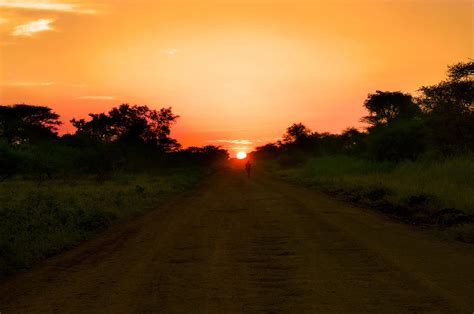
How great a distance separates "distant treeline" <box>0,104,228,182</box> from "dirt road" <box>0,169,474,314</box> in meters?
23.3

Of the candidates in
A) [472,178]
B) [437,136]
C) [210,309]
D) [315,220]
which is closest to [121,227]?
[315,220]

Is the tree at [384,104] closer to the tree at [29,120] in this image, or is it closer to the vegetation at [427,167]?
the vegetation at [427,167]

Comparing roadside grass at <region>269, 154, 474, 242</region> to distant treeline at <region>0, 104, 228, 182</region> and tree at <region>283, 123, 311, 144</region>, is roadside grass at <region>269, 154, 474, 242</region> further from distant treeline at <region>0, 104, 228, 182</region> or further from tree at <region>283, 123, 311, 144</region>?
tree at <region>283, 123, 311, 144</region>

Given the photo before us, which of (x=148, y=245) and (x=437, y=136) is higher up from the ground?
(x=437, y=136)

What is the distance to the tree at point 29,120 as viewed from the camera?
5456cm

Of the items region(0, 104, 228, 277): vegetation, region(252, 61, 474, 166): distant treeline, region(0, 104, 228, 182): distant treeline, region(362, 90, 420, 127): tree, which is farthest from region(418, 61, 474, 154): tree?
region(362, 90, 420, 127): tree

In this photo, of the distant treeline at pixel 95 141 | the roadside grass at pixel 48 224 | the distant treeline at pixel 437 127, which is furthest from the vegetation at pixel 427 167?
the distant treeline at pixel 95 141

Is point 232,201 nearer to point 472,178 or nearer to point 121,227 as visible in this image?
point 121,227

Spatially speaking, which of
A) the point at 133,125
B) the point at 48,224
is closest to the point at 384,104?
the point at 133,125

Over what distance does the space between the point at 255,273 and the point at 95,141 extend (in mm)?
41907

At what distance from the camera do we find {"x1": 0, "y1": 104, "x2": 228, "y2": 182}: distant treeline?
138 ft

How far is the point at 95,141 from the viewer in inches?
1853

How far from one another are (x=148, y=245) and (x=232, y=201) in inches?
414

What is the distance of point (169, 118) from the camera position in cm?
7219
